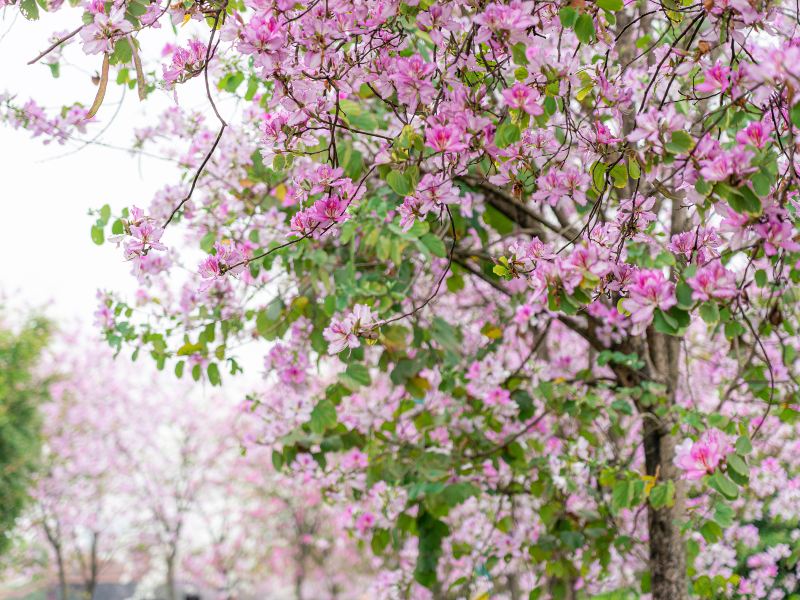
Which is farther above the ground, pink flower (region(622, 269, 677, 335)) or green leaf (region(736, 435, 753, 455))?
pink flower (region(622, 269, 677, 335))

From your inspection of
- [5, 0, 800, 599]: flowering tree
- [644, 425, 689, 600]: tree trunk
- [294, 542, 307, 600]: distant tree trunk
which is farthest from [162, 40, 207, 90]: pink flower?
[294, 542, 307, 600]: distant tree trunk

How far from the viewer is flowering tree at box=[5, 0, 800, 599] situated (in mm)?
1539

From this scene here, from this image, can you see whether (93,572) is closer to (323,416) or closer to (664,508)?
(323,416)

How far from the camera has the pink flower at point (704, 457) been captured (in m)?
1.57

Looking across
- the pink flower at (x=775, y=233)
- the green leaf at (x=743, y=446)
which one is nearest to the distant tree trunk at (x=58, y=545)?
the green leaf at (x=743, y=446)

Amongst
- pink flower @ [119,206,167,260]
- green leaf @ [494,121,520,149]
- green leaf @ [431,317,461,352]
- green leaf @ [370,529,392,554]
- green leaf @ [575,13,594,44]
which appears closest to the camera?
green leaf @ [575,13,594,44]

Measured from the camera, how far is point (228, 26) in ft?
→ 5.68

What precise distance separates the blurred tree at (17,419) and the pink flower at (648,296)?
557 inches

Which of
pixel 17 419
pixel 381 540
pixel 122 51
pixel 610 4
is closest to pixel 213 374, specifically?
pixel 381 540

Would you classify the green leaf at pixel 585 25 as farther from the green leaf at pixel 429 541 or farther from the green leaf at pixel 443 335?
the green leaf at pixel 429 541

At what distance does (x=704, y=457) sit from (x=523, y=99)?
0.96 meters

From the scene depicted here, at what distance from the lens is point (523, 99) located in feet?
5.48

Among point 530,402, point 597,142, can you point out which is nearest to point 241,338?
point 530,402

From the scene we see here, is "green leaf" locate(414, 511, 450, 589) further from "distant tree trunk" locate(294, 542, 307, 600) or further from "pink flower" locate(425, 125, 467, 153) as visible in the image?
"distant tree trunk" locate(294, 542, 307, 600)
